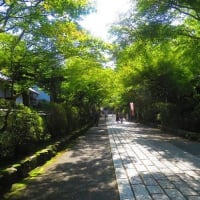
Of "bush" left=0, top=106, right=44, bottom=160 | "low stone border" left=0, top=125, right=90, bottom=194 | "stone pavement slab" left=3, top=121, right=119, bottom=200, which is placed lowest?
"stone pavement slab" left=3, top=121, right=119, bottom=200

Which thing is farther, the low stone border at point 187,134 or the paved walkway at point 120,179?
the low stone border at point 187,134

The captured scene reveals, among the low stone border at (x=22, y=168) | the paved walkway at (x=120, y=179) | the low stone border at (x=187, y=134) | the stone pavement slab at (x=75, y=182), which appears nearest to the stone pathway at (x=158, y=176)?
the paved walkway at (x=120, y=179)

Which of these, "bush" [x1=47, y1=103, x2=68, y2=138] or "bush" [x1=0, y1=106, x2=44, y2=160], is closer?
"bush" [x1=0, y1=106, x2=44, y2=160]

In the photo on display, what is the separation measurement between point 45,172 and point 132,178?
3.05 m

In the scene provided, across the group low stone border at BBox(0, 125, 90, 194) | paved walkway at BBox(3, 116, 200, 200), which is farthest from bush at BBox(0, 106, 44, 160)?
paved walkway at BBox(3, 116, 200, 200)

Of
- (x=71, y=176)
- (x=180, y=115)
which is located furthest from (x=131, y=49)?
(x=180, y=115)

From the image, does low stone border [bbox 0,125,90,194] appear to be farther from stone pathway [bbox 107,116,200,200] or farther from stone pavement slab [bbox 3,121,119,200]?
stone pathway [bbox 107,116,200,200]

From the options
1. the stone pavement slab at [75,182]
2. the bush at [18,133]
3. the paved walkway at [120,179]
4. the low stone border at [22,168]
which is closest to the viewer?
the paved walkway at [120,179]

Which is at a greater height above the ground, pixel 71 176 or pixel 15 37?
pixel 15 37

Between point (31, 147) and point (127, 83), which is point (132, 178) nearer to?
point (31, 147)

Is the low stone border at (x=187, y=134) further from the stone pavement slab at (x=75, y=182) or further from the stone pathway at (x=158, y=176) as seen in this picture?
the stone pavement slab at (x=75, y=182)

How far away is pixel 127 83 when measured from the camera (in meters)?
35.9

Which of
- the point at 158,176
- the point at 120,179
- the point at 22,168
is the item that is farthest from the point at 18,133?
the point at 158,176

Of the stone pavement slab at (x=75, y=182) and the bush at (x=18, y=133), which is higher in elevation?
the bush at (x=18, y=133)
